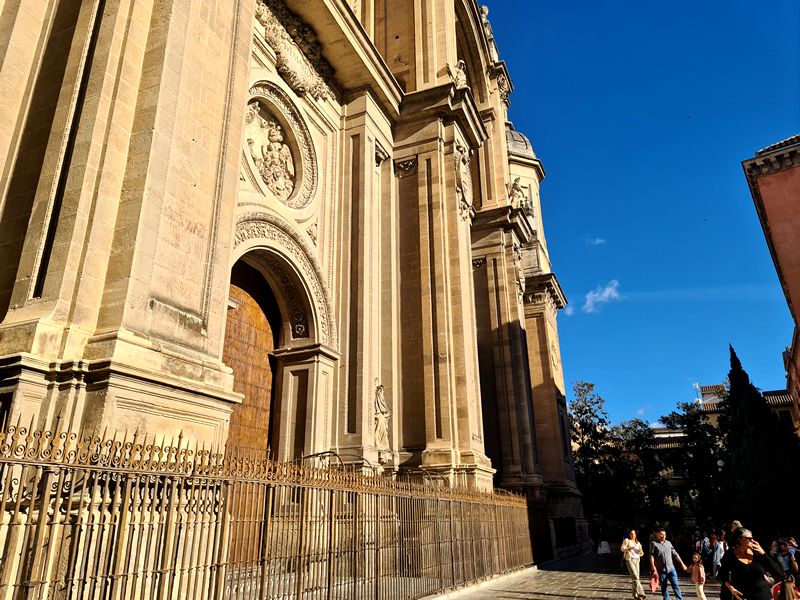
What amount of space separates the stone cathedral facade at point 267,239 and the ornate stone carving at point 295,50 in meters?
0.06

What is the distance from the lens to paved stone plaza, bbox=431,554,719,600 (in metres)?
10.2

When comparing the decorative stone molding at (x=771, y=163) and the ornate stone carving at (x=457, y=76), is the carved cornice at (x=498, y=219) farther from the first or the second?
the decorative stone molding at (x=771, y=163)

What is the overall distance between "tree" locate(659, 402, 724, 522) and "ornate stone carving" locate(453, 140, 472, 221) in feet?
113

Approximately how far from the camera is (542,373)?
26.6 meters

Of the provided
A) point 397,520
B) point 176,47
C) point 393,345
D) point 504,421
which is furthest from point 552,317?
point 176,47

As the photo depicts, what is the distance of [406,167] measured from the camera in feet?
52.6

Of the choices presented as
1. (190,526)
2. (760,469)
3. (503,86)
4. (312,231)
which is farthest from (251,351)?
(760,469)

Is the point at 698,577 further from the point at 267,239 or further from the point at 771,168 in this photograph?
the point at 771,168

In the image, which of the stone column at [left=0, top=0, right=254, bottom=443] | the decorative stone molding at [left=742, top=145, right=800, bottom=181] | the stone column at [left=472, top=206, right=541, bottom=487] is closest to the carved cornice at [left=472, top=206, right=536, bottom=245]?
the stone column at [left=472, top=206, right=541, bottom=487]

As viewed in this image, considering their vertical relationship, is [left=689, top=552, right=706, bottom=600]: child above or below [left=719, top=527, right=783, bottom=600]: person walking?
below

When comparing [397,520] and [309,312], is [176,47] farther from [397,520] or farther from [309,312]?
[397,520]

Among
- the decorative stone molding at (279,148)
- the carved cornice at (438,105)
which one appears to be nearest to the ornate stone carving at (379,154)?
the carved cornice at (438,105)

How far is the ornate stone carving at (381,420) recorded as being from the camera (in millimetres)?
12641

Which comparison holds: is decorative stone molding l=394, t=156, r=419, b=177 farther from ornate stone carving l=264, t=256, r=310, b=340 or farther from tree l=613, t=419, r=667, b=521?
tree l=613, t=419, r=667, b=521
